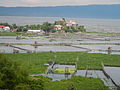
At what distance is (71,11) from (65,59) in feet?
525

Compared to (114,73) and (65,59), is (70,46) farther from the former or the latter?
(114,73)

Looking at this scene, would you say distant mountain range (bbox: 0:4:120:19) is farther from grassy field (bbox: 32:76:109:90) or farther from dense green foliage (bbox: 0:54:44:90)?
dense green foliage (bbox: 0:54:44:90)

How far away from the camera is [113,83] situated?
43.7ft

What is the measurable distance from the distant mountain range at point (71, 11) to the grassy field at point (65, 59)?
145468mm

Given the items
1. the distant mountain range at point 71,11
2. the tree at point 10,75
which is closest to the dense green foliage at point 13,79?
the tree at point 10,75

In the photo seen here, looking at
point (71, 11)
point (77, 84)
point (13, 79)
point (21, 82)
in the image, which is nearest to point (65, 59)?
point (77, 84)

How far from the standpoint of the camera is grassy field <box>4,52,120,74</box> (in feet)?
54.8

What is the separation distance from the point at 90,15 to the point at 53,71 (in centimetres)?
16317

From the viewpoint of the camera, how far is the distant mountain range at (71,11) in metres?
168

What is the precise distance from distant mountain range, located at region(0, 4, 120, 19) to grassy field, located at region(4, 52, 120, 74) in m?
145

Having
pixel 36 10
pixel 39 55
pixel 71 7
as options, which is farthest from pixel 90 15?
pixel 39 55

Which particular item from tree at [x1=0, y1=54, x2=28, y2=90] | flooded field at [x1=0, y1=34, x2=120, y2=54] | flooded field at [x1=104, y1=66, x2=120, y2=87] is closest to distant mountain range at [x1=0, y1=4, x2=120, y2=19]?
flooded field at [x1=0, y1=34, x2=120, y2=54]

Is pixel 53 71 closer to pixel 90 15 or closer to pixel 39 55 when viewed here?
pixel 39 55

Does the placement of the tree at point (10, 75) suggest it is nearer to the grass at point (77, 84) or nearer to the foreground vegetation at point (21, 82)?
the foreground vegetation at point (21, 82)
